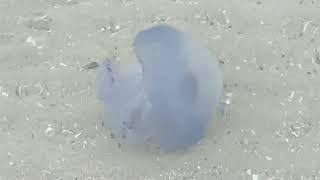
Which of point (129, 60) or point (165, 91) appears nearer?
point (165, 91)

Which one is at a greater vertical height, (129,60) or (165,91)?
(165,91)

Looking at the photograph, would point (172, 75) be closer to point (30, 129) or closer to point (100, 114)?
point (100, 114)

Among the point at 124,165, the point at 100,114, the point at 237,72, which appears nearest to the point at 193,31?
the point at 237,72

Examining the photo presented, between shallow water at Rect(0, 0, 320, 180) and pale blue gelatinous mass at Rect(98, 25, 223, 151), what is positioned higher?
pale blue gelatinous mass at Rect(98, 25, 223, 151)

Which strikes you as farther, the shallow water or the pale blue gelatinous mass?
the shallow water
